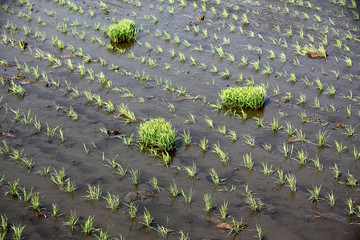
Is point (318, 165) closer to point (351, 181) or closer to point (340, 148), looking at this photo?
point (351, 181)

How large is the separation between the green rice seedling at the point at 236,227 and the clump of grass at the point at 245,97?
2.53 meters

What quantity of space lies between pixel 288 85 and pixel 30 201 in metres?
4.68

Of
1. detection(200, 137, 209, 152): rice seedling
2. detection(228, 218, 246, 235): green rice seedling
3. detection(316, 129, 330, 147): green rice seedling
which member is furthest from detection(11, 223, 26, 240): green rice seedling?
detection(316, 129, 330, 147): green rice seedling

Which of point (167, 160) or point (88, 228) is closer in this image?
point (88, 228)

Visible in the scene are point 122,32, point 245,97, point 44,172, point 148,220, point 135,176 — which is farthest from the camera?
point 122,32

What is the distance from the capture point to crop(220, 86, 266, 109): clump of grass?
252 inches

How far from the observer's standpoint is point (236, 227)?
14.0 ft

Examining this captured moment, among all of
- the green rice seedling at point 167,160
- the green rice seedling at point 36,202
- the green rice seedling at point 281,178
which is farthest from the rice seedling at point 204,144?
the green rice seedling at point 36,202

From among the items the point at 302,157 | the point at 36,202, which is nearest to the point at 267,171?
the point at 302,157

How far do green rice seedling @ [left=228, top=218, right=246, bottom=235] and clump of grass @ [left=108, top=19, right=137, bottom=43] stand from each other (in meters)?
5.78

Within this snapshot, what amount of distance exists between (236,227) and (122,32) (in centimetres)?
583

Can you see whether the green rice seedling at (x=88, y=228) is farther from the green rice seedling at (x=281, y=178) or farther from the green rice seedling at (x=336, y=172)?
the green rice seedling at (x=336, y=172)

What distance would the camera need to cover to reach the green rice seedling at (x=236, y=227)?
13.8 ft

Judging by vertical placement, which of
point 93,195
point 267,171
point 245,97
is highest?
point 245,97
